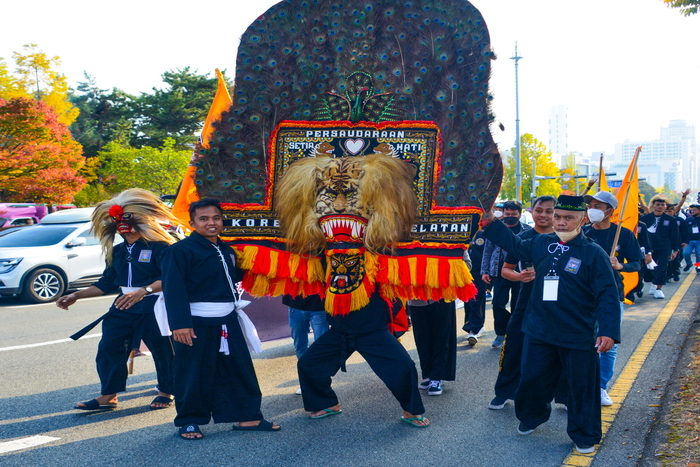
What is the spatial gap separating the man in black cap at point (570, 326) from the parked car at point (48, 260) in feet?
27.6

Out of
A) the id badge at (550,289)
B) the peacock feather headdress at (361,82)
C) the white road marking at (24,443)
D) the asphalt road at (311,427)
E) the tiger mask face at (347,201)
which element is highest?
the peacock feather headdress at (361,82)

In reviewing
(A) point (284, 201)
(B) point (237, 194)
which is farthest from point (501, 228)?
(B) point (237, 194)

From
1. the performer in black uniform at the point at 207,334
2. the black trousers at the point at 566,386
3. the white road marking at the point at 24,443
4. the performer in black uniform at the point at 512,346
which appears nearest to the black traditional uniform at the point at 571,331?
the black trousers at the point at 566,386

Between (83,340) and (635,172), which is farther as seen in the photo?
(83,340)

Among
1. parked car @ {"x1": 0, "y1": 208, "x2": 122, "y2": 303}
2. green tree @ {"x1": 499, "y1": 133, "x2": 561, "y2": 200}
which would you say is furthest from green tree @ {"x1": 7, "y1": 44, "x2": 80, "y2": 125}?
green tree @ {"x1": 499, "y1": 133, "x2": 561, "y2": 200}

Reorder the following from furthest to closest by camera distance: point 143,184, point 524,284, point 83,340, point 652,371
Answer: point 143,184
point 83,340
point 652,371
point 524,284

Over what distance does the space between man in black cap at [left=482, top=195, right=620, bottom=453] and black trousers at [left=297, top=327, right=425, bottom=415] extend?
767mm

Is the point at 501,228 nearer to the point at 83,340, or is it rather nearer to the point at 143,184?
the point at 83,340

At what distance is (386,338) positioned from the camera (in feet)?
14.4

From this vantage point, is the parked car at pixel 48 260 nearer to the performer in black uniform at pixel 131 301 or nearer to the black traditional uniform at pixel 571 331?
the performer in black uniform at pixel 131 301

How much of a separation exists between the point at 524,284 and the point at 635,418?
1266mm

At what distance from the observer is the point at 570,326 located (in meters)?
3.91

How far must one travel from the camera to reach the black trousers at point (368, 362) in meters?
4.30

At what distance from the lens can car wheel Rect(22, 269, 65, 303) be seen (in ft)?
34.7
